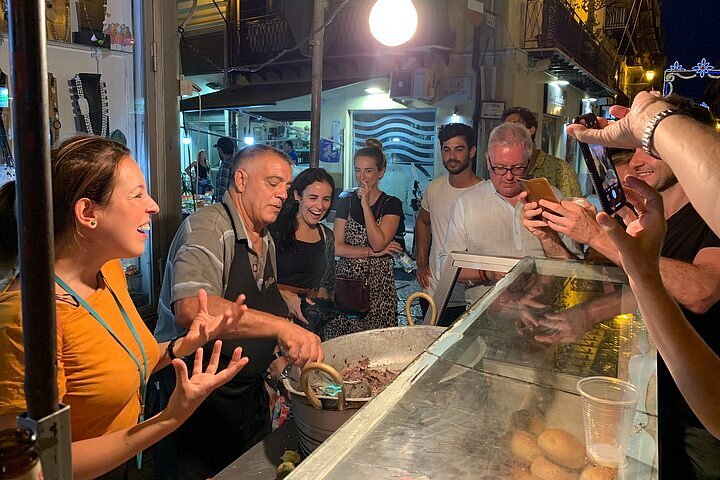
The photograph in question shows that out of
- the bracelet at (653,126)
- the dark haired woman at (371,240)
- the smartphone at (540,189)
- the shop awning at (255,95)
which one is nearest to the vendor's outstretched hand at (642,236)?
the bracelet at (653,126)

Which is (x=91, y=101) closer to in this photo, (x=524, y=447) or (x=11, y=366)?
(x=11, y=366)

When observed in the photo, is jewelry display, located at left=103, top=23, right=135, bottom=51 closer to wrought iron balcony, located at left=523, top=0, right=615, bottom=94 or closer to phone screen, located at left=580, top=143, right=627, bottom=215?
phone screen, located at left=580, top=143, right=627, bottom=215

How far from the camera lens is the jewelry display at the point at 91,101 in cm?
353

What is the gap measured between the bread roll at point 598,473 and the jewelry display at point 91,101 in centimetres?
332

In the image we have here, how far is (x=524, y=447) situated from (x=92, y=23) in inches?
140

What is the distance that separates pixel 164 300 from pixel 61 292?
975mm

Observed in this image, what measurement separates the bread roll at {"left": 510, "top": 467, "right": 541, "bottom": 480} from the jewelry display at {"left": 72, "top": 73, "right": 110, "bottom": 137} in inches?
126

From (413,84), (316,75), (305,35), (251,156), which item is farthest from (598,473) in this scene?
(413,84)

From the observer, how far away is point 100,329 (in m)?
1.61

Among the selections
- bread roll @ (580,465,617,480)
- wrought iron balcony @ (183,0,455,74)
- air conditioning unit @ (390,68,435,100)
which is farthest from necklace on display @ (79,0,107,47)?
air conditioning unit @ (390,68,435,100)

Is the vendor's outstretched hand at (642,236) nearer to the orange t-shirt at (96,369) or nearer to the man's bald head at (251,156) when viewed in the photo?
the orange t-shirt at (96,369)

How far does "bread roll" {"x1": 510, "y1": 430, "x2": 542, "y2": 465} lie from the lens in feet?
4.56

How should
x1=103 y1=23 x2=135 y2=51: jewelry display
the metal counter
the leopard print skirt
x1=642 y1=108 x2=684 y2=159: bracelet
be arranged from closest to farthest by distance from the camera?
x1=642 y1=108 x2=684 y2=159: bracelet → the metal counter → x1=103 y1=23 x2=135 y2=51: jewelry display → the leopard print skirt

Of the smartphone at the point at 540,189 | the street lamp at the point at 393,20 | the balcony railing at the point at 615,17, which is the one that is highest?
the balcony railing at the point at 615,17
